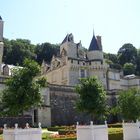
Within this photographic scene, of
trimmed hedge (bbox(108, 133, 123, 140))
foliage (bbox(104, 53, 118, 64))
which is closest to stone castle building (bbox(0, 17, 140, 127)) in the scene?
trimmed hedge (bbox(108, 133, 123, 140))

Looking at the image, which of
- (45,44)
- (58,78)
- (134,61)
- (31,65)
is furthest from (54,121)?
(134,61)

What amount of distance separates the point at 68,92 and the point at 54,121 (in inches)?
236

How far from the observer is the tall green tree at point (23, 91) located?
24.0m

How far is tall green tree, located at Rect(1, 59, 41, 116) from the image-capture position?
945 inches

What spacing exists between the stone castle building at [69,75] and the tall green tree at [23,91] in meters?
23.6

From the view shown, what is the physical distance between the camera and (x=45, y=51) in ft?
308

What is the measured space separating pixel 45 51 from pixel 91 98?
6599 centimetres

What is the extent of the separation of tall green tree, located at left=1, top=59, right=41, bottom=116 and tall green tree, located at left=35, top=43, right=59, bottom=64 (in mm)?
67789

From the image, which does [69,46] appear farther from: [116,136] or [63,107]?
[116,136]

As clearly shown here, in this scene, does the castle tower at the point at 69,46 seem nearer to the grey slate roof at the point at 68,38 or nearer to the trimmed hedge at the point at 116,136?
the grey slate roof at the point at 68,38

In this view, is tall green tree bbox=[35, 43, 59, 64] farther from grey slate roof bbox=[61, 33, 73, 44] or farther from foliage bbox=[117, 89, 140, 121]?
foliage bbox=[117, 89, 140, 121]

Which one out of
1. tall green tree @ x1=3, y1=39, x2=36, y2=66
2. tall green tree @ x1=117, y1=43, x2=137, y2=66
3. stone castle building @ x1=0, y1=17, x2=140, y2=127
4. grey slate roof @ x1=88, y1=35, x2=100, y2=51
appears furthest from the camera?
tall green tree @ x1=117, y1=43, x2=137, y2=66

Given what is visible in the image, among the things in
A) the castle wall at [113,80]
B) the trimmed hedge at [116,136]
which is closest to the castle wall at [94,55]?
the castle wall at [113,80]

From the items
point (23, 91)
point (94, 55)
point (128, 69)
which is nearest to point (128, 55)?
point (128, 69)
